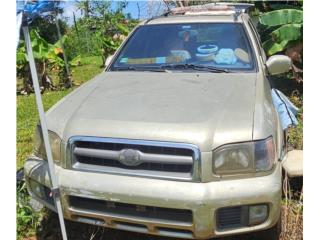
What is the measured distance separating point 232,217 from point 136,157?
769 millimetres

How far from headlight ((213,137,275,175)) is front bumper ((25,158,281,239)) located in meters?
0.08

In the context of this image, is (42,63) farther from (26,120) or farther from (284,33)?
(284,33)

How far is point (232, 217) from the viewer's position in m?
2.93

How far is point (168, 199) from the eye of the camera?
2.86 m

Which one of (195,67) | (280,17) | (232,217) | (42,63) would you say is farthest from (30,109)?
(232,217)

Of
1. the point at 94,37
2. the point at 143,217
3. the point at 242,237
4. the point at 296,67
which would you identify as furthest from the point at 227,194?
the point at 94,37

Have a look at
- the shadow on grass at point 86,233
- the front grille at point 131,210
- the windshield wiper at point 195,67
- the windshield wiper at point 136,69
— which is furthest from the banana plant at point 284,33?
the front grille at point 131,210

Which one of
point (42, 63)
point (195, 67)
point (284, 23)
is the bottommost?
point (42, 63)

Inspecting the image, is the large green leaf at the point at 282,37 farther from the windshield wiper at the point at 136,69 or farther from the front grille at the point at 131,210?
the front grille at the point at 131,210

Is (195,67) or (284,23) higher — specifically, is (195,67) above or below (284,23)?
above

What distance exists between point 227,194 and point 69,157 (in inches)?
46.6

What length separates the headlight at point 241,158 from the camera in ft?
9.64

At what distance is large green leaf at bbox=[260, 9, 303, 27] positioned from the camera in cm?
799

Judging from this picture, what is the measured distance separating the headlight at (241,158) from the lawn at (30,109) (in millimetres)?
3095
